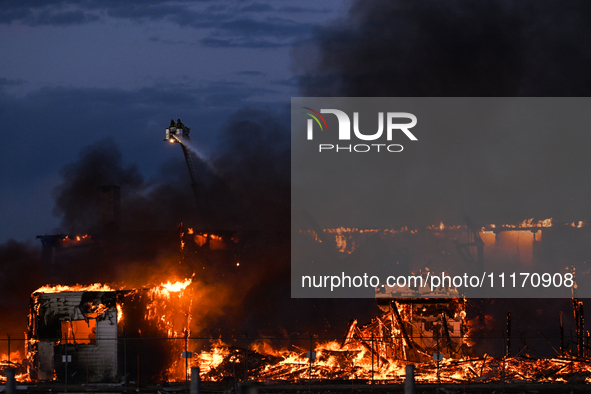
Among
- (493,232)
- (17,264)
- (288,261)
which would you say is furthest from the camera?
(493,232)

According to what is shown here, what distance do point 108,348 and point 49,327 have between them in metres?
2.53

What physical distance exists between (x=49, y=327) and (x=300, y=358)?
10393 mm

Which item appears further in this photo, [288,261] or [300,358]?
[288,261]

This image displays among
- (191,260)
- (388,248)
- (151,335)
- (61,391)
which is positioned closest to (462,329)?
(151,335)

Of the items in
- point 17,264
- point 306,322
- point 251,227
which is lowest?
point 306,322

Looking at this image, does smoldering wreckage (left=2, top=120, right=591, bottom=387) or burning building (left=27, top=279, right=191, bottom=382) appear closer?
smoldering wreckage (left=2, top=120, right=591, bottom=387)

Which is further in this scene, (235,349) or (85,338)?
(235,349)

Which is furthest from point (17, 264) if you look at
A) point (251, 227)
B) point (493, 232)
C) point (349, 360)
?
point (493, 232)

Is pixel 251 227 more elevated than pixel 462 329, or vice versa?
pixel 251 227

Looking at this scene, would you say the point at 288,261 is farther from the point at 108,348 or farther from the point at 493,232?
the point at 108,348

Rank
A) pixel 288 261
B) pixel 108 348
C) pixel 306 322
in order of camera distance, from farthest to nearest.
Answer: pixel 288 261 → pixel 306 322 → pixel 108 348

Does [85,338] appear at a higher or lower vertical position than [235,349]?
higher

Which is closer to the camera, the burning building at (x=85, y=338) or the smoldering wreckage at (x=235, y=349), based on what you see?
the smoldering wreckage at (x=235, y=349)

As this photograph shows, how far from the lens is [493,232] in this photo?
71.1 meters
